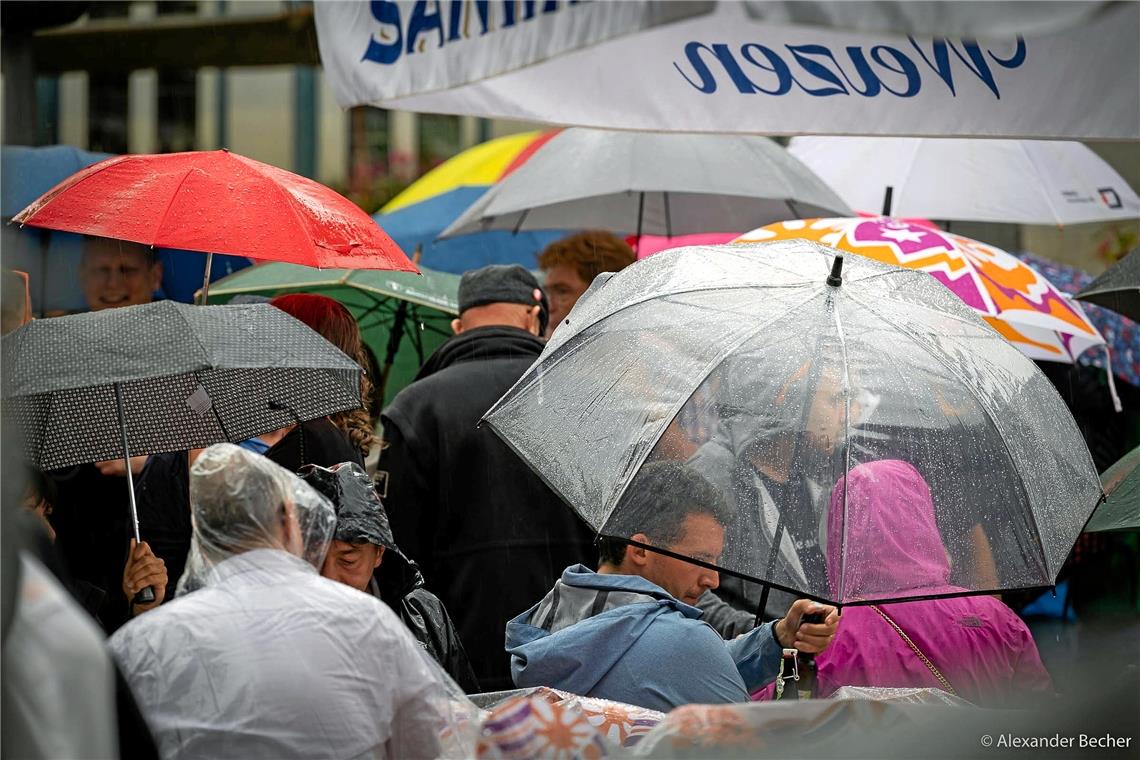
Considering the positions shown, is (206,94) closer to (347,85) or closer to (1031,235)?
(1031,235)

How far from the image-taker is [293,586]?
301 centimetres

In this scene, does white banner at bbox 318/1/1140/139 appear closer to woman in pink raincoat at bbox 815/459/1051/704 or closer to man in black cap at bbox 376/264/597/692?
man in black cap at bbox 376/264/597/692

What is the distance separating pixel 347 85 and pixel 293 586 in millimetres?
1414

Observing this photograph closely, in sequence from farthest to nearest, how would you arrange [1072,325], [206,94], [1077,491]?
1. [206,94]
2. [1072,325]
3. [1077,491]

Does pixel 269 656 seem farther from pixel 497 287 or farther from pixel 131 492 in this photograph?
pixel 497 287

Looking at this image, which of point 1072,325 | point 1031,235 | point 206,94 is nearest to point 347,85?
point 1072,325

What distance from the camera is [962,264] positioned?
6.10 meters

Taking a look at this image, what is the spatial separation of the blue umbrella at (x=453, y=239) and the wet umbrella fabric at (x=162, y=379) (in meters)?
4.41

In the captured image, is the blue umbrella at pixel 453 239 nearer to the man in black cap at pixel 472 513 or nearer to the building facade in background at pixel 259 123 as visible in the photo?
the man in black cap at pixel 472 513

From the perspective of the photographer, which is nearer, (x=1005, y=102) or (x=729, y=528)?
(x=729, y=528)

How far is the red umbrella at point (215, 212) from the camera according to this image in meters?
4.39

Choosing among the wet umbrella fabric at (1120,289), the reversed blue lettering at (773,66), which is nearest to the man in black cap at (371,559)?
the reversed blue lettering at (773,66)

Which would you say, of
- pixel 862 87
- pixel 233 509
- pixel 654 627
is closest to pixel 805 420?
pixel 654 627

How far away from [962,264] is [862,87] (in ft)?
6.17
